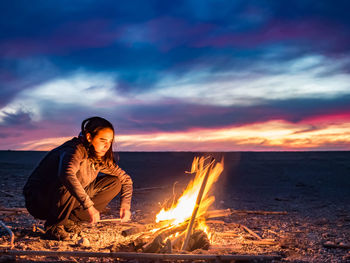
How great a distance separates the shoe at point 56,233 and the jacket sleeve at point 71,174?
0.60 m

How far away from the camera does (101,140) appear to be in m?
4.32

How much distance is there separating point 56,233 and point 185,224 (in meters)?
1.68

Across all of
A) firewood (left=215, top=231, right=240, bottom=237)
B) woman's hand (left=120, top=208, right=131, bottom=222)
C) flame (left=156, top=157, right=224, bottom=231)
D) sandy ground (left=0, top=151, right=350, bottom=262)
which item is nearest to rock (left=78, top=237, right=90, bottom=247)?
sandy ground (left=0, top=151, right=350, bottom=262)

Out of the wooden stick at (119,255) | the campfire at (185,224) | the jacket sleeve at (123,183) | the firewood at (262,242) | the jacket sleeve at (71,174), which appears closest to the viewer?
the wooden stick at (119,255)

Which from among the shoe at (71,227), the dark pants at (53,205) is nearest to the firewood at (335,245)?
the dark pants at (53,205)

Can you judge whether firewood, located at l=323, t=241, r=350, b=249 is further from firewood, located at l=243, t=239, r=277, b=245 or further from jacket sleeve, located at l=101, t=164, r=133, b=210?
jacket sleeve, located at l=101, t=164, r=133, b=210

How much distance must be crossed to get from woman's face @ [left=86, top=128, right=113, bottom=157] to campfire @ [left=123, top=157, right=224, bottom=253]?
1.11 metres

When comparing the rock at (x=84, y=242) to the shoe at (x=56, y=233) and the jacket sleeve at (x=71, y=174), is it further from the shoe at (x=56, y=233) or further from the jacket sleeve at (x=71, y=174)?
the jacket sleeve at (x=71, y=174)

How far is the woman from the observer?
4.15 metres

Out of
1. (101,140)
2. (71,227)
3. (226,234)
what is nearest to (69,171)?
(101,140)

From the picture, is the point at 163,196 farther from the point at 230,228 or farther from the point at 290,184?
the point at 290,184

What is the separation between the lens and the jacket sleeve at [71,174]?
4090 mm

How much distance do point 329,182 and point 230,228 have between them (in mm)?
8944

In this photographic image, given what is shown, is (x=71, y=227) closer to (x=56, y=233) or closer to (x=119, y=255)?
(x=56, y=233)
